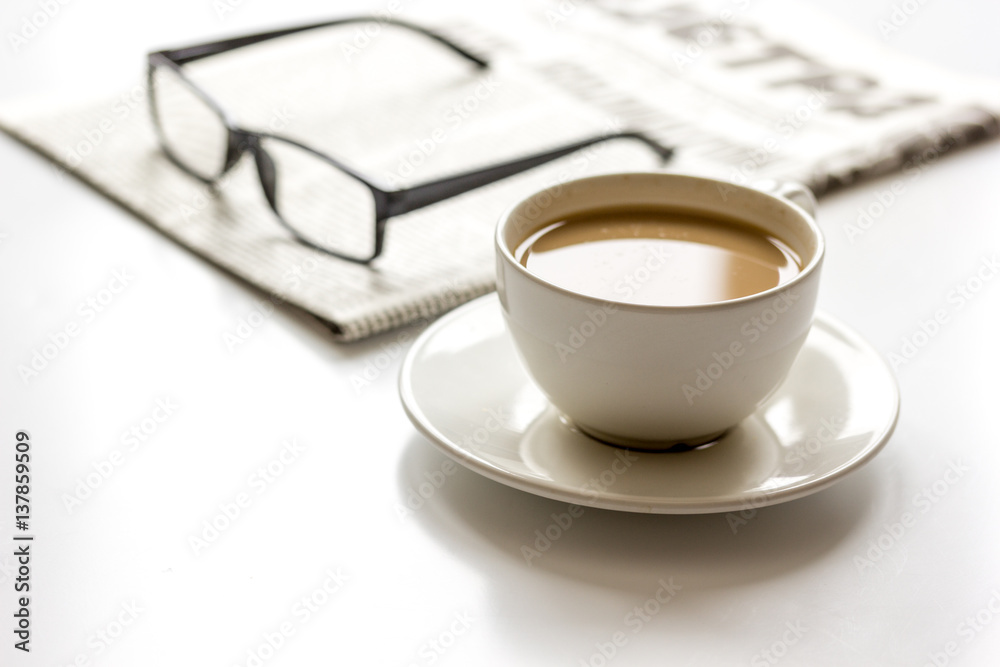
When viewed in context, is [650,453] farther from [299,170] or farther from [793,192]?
[299,170]

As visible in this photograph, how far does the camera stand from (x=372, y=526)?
55cm

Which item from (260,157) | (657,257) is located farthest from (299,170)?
(657,257)

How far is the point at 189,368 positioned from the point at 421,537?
23 centimetres

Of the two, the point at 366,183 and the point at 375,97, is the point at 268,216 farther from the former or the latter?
the point at 375,97

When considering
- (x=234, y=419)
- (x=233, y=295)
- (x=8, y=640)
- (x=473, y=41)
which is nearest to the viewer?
(x=8, y=640)

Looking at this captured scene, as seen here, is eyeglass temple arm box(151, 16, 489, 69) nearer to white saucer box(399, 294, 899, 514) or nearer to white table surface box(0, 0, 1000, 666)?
white table surface box(0, 0, 1000, 666)

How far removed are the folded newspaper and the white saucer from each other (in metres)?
0.11

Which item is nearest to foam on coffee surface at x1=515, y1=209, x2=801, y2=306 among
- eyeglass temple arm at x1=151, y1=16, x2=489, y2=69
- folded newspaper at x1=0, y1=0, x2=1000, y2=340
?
folded newspaper at x1=0, y1=0, x2=1000, y2=340

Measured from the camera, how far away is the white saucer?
0.51 m

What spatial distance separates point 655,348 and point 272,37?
698 mm

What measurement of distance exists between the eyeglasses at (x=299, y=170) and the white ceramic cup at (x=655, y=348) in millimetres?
206

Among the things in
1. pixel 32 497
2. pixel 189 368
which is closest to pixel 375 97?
pixel 189 368

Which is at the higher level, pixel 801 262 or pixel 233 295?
pixel 801 262

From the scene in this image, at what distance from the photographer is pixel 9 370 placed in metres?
0.67
